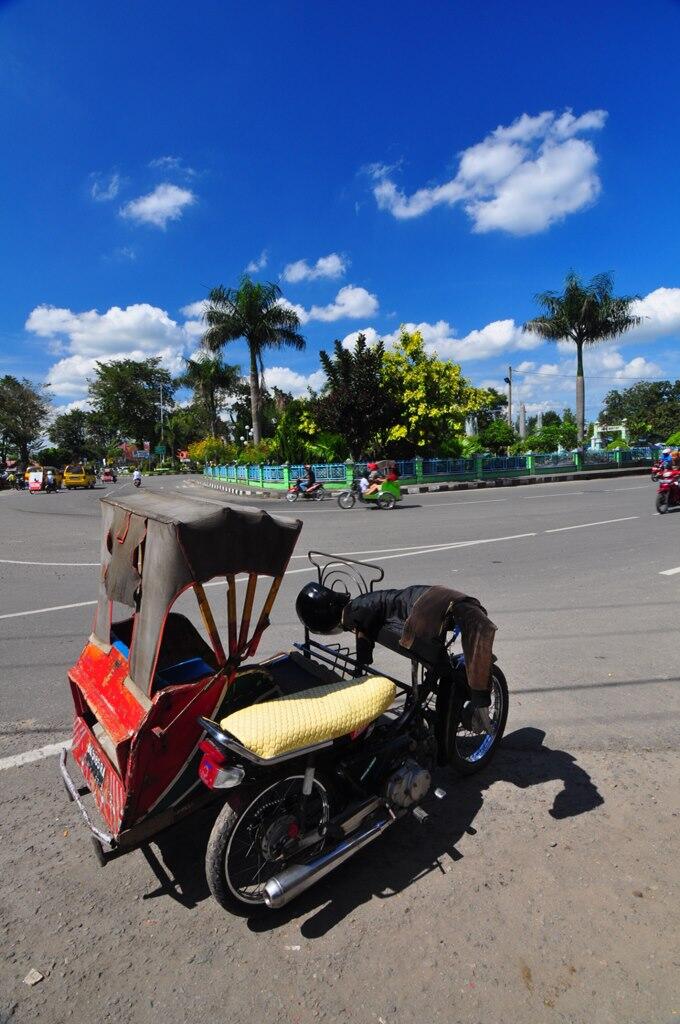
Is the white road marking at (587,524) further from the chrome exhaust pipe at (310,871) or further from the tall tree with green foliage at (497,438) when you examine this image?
the tall tree with green foliage at (497,438)

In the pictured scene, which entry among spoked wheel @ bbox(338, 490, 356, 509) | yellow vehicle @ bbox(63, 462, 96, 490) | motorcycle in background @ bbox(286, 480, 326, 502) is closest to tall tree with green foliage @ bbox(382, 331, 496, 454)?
motorcycle in background @ bbox(286, 480, 326, 502)

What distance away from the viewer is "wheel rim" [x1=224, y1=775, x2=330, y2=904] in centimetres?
223

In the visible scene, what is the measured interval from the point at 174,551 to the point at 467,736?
83.9 inches

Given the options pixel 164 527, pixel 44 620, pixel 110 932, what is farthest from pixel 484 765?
pixel 44 620

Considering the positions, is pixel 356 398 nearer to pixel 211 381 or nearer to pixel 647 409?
pixel 211 381

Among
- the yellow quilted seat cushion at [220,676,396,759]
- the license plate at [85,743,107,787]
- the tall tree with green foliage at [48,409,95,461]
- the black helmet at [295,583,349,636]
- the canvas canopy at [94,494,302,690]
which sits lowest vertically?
the license plate at [85,743,107,787]

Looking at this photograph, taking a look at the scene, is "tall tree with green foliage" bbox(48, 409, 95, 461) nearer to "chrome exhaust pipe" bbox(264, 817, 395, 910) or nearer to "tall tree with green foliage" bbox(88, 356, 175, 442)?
"tall tree with green foliage" bbox(88, 356, 175, 442)

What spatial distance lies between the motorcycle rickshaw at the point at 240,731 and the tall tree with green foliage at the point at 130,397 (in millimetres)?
86710

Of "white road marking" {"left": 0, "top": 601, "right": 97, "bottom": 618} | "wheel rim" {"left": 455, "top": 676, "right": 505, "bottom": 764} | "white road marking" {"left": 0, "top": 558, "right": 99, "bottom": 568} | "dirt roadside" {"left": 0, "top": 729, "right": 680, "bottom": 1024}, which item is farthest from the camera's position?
"white road marking" {"left": 0, "top": 558, "right": 99, "bottom": 568}

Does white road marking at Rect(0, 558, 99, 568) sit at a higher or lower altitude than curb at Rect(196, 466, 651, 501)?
lower

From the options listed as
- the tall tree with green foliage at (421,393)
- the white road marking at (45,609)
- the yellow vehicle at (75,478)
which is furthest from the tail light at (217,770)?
the yellow vehicle at (75,478)

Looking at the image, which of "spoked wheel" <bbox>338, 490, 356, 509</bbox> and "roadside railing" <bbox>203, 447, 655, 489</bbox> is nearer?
"spoked wheel" <bbox>338, 490, 356, 509</bbox>

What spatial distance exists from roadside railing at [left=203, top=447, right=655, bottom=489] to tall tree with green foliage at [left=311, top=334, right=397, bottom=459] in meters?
1.99

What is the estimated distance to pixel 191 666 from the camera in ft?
9.08
